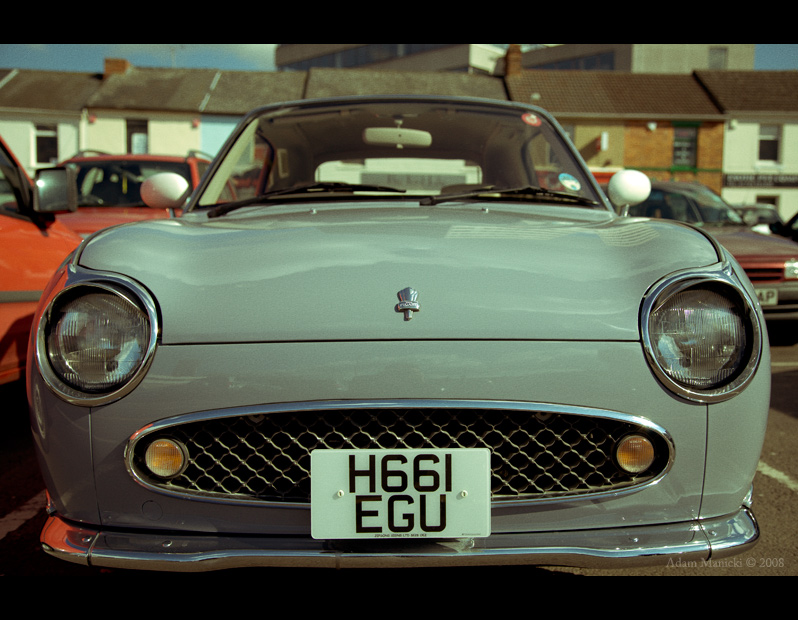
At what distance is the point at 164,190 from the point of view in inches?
106

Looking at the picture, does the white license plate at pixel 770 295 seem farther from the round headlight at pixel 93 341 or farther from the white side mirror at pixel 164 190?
the round headlight at pixel 93 341

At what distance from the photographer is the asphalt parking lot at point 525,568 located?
204cm

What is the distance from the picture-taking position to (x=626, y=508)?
57.6 inches

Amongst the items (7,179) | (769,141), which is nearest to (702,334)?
(7,179)

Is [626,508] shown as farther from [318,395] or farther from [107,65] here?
[107,65]

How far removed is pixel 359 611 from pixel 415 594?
0.17 meters

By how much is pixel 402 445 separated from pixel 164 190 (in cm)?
170

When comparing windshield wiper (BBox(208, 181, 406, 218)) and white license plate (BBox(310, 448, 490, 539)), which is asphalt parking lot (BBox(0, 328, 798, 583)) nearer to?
white license plate (BBox(310, 448, 490, 539))

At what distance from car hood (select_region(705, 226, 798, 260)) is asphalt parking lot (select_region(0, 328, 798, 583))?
196 centimetres

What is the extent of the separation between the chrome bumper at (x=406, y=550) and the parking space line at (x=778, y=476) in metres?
1.67

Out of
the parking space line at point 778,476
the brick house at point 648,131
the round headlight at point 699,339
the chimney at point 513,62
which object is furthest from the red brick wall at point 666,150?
the round headlight at point 699,339

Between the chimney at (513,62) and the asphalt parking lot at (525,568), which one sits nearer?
the asphalt parking lot at (525,568)
